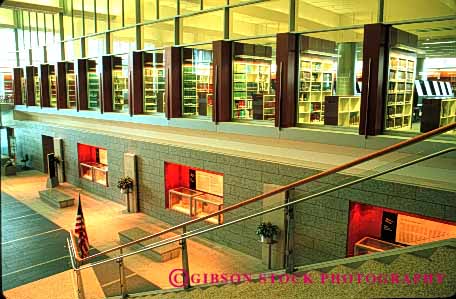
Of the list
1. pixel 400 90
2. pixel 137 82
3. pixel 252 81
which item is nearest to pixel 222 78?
pixel 252 81

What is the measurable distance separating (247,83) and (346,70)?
2948mm

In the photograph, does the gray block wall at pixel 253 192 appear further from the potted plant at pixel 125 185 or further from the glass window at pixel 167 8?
the glass window at pixel 167 8

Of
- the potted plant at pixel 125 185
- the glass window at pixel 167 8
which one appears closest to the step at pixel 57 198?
the potted plant at pixel 125 185

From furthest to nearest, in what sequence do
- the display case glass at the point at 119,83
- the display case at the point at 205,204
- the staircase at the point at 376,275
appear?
the display case glass at the point at 119,83 → the display case at the point at 205,204 → the staircase at the point at 376,275

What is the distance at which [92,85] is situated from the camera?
14391 millimetres

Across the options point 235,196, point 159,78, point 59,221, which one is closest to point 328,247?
point 235,196

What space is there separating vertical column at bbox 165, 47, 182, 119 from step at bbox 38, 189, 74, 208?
4991 mm

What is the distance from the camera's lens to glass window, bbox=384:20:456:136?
6258mm

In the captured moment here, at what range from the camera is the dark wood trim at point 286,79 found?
776 centimetres

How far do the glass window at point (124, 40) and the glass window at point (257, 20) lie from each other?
4.14 meters

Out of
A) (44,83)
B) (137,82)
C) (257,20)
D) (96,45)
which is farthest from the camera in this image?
(44,83)

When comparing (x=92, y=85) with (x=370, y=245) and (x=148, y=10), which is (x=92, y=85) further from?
(x=370, y=245)

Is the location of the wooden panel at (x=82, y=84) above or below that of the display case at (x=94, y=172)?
above

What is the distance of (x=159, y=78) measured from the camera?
1146 centimetres
